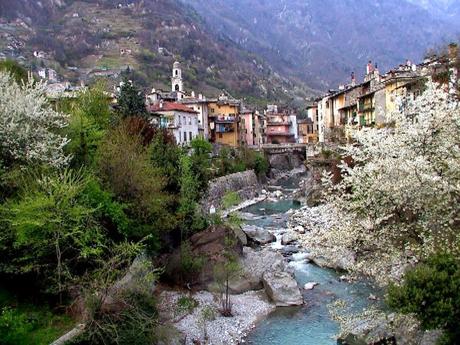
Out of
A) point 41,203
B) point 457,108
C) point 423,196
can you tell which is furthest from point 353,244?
point 41,203

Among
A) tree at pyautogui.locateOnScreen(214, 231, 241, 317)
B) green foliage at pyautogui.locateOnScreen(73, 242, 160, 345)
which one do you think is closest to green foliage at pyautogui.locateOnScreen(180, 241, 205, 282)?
tree at pyautogui.locateOnScreen(214, 231, 241, 317)

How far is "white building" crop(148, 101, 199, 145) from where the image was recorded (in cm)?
6397

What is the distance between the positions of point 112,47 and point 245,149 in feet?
353

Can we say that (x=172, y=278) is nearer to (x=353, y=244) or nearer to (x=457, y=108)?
(x=353, y=244)

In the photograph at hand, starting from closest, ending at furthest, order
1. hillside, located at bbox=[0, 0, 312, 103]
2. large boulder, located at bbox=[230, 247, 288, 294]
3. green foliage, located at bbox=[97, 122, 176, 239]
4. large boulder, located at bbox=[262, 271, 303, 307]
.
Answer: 1. green foliage, located at bbox=[97, 122, 176, 239]
2. large boulder, located at bbox=[262, 271, 303, 307]
3. large boulder, located at bbox=[230, 247, 288, 294]
4. hillside, located at bbox=[0, 0, 312, 103]

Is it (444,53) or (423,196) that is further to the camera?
(444,53)

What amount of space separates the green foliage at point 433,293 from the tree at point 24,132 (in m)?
15.4

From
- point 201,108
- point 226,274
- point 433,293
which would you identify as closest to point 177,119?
point 201,108

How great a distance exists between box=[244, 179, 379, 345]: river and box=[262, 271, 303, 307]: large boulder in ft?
1.63

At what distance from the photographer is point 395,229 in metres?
15.6

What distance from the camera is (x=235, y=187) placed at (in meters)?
64.6

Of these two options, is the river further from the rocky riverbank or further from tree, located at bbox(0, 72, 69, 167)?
tree, located at bbox(0, 72, 69, 167)

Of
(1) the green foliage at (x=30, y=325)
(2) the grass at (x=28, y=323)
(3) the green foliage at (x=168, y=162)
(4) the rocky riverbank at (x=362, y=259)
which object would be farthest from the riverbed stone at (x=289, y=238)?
(1) the green foliage at (x=30, y=325)

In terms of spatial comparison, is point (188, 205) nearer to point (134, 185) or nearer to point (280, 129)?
point (134, 185)
